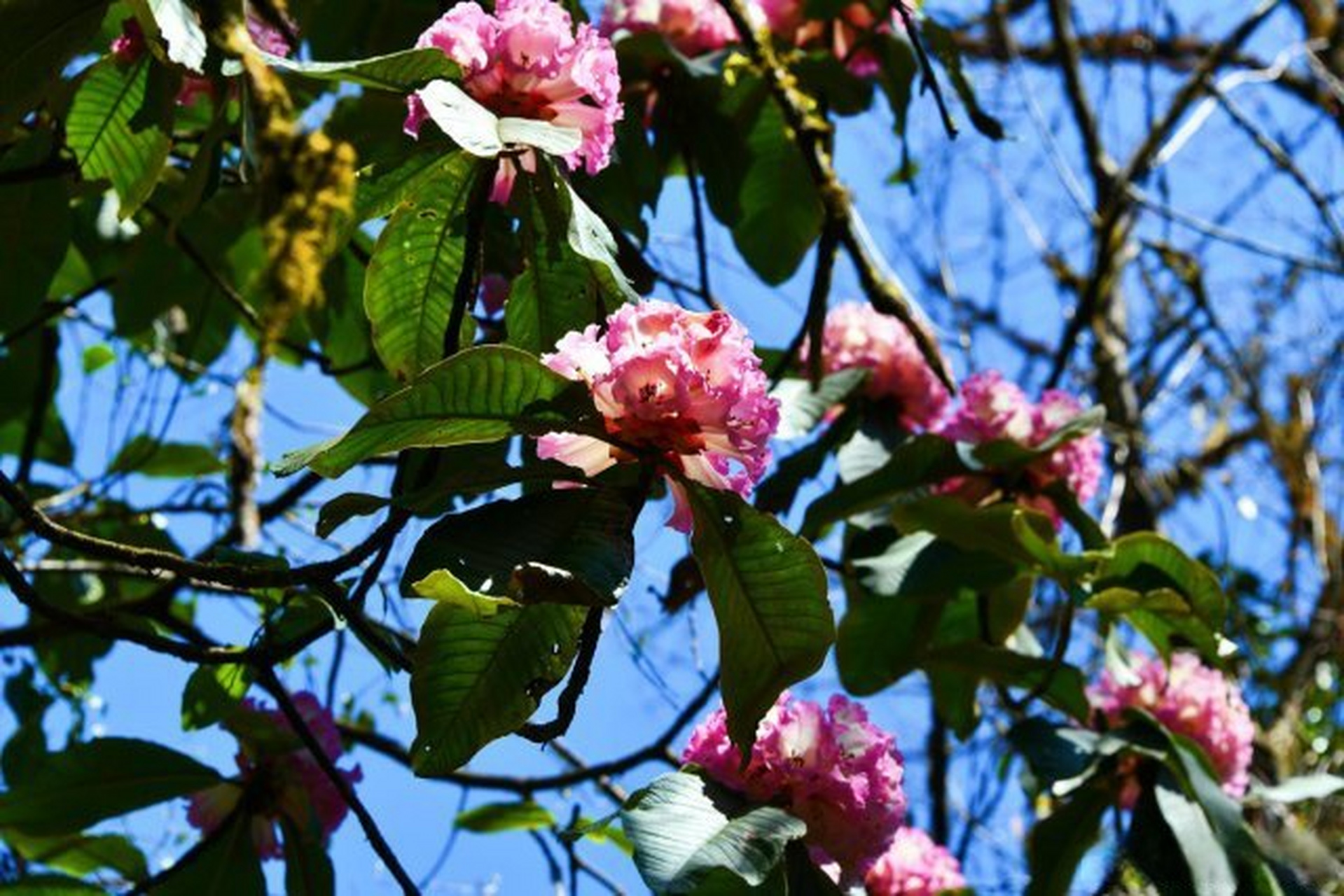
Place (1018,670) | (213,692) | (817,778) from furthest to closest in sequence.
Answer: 1. (1018,670)
2. (213,692)
3. (817,778)

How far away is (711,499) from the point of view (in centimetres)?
107

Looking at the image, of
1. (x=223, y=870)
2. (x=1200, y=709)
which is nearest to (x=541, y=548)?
(x=223, y=870)

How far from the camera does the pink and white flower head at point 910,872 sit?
1.76 m

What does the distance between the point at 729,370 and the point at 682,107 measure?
92cm

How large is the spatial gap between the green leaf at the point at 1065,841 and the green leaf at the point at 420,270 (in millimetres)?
865

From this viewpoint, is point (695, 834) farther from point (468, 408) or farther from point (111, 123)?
point (111, 123)

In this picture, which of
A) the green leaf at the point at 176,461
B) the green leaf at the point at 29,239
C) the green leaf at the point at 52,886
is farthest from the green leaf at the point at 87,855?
the green leaf at the point at 176,461

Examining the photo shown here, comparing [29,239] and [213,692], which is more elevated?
[29,239]

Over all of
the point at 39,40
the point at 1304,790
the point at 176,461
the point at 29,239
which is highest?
the point at 176,461

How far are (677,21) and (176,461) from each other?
90cm

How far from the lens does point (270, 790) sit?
1630 millimetres

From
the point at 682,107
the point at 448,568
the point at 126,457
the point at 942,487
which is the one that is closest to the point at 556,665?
the point at 448,568

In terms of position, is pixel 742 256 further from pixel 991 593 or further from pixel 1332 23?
pixel 1332 23

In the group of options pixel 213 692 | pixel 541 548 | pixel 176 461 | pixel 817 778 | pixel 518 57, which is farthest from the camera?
pixel 176 461
